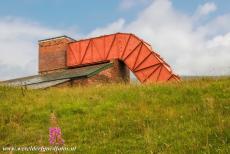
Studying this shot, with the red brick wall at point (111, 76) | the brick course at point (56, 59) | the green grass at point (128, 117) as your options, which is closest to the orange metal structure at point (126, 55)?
the brick course at point (56, 59)

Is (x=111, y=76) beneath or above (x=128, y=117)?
above

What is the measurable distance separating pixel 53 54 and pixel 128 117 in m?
31.6

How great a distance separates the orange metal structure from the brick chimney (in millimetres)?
730

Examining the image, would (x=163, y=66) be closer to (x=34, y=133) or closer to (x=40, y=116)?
(x=40, y=116)

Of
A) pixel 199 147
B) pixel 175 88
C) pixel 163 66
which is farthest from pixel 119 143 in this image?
pixel 163 66

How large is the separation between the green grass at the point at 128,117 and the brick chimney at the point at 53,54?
23.3 metres

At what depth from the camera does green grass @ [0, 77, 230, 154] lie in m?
9.05

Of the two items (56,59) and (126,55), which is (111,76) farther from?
(56,59)

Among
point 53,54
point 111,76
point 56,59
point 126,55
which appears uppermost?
point 53,54

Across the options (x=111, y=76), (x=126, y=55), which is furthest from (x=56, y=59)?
(x=126, y=55)

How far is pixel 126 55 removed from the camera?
38.0 m

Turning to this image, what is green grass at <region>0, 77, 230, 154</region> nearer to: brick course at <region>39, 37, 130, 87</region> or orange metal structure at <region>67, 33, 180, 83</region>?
orange metal structure at <region>67, 33, 180, 83</region>

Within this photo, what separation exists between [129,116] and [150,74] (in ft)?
78.5

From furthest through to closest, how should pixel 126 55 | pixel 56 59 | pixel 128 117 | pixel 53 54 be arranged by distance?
pixel 53 54 → pixel 56 59 → pixel 126 55 → pixel 128 117
